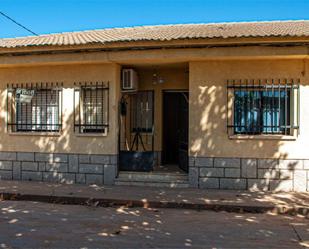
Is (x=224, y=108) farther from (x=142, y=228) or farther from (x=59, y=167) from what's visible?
(x=59, y=167)

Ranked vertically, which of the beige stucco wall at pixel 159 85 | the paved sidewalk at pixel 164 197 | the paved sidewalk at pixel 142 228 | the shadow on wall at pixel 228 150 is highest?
the beige stucco wall at pixel 159 85

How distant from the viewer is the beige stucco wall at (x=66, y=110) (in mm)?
10383

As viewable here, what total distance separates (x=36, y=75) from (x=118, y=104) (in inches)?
97.5

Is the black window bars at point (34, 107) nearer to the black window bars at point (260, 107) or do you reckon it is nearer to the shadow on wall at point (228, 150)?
the shadow on wall at point (228, 150)

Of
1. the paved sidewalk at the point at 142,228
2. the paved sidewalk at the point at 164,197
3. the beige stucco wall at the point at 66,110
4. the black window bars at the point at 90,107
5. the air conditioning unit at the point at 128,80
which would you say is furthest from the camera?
the air conditioning unit at the point at 128,80

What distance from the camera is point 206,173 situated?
388 inches

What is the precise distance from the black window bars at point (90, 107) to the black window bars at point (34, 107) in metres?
0.53

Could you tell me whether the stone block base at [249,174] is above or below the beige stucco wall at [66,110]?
below

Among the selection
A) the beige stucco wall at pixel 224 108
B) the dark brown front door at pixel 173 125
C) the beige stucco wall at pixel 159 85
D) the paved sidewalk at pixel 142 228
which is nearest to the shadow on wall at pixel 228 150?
the beige stucco wall at pixel 224 108

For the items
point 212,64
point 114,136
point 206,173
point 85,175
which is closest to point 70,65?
point 114,136

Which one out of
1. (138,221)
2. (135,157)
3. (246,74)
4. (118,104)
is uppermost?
(246,74)

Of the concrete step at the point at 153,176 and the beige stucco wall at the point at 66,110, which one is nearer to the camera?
the concrete step at the point at 153,176

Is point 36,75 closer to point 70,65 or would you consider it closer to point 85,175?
point 70,65

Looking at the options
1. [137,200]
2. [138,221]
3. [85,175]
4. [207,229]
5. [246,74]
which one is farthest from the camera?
[85,175]
